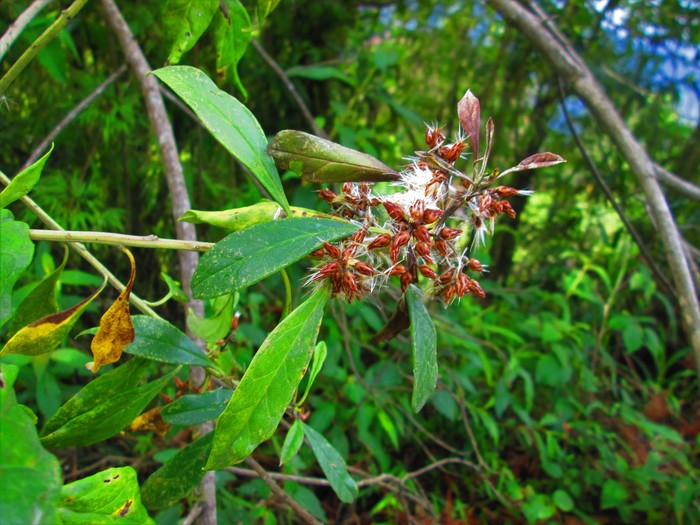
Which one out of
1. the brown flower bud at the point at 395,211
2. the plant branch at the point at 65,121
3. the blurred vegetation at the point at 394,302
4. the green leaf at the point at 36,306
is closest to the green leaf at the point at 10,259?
the green leaf at the point at 36,306

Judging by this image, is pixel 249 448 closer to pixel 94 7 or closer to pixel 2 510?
pixel 2 510

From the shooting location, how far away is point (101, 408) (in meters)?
0.56

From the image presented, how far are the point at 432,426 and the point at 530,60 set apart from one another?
1.64m

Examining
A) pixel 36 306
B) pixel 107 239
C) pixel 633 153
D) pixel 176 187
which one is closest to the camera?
pixel 107 239

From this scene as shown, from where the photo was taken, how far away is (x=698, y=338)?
2.66 ft

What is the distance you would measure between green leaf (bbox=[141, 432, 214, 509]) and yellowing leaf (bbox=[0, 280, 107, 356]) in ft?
0.70

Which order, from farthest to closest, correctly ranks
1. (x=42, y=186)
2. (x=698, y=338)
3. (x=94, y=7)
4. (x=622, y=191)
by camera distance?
(x=622, y=191)
(x=94, y=7)
(x=42, y=186)
(x=698, y=338)

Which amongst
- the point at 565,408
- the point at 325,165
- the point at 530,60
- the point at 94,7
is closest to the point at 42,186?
the point at 94,7

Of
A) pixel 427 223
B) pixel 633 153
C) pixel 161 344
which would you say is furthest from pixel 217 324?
pixel 633 153

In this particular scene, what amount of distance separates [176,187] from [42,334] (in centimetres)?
47

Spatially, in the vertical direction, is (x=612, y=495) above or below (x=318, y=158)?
below

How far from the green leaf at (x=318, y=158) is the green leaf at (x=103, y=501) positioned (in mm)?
282

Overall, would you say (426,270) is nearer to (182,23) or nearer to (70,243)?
(70,243)

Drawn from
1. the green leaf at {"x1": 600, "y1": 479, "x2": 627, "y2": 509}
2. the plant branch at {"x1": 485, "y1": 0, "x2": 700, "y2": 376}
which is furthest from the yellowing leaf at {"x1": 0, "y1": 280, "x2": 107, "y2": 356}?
the green leaf at {"x1": 600, "y1": 479, "x2": 627, "y2": 509}
